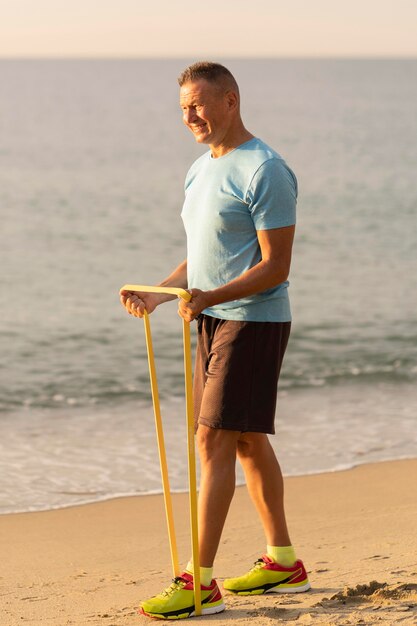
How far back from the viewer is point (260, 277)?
3.98m

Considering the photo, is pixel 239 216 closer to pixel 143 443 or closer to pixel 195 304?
pixel 195 304

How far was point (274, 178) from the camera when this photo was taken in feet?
13.1

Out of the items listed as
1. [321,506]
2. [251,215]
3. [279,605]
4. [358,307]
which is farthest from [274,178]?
[358,307]

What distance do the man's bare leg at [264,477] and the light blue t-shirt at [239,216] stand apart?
1.44ft

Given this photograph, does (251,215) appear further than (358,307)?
No

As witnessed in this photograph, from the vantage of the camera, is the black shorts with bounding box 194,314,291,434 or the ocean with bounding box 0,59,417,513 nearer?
the black shorts with bounding box 194,314,291,434

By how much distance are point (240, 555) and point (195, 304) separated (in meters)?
1.53

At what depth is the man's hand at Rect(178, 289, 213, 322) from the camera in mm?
3934

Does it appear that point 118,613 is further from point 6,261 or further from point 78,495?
point 6,261

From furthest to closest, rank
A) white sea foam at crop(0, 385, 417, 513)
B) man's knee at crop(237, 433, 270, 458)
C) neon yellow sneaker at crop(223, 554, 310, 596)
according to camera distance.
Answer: white sea foam at crop(0, 385, 417, 513) < neon yellow sneaker at crop(223, 554, 310, 596) < man's knee at crop(237, 433, 270, 458)

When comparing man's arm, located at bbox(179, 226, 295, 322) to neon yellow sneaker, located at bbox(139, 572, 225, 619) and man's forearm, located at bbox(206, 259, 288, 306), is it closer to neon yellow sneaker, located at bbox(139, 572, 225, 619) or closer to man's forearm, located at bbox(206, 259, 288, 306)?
man's forearm, located at bbox(206, 259, 288, 306)

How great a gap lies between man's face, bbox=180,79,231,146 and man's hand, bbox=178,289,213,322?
55 centimetres

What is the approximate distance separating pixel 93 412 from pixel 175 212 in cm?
1560

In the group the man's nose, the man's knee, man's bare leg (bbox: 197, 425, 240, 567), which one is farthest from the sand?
the man's nose
